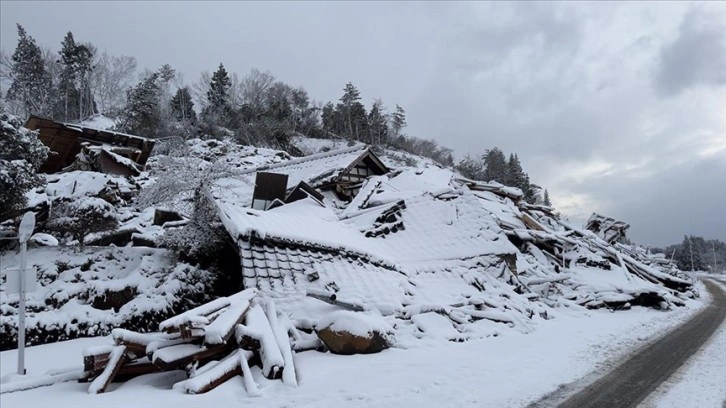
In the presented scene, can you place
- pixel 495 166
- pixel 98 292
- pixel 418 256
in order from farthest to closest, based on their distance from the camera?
pixel 495 166, pixel 418 256, pixel 98 292

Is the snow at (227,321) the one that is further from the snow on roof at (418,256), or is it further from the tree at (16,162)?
the tree at (16,162)

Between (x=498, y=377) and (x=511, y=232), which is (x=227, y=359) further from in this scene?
(x=511, y=232)

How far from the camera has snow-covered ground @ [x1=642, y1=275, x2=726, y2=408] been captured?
495cm

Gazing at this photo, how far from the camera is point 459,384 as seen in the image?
561cm

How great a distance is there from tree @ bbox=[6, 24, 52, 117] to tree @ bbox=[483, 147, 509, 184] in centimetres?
5730

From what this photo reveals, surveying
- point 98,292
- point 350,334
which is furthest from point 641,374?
point 98,292

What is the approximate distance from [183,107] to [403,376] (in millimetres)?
51633

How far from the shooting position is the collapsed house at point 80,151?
78.7 feet

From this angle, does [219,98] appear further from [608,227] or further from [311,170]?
[608,227]

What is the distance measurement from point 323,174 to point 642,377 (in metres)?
17.1

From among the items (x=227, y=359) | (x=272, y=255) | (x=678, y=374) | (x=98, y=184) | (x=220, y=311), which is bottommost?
(x=678, y=374)

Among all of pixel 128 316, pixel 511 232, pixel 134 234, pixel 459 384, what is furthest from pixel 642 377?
pixel 134 234

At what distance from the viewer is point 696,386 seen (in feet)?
18.5

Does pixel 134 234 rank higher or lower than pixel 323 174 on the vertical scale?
lower
